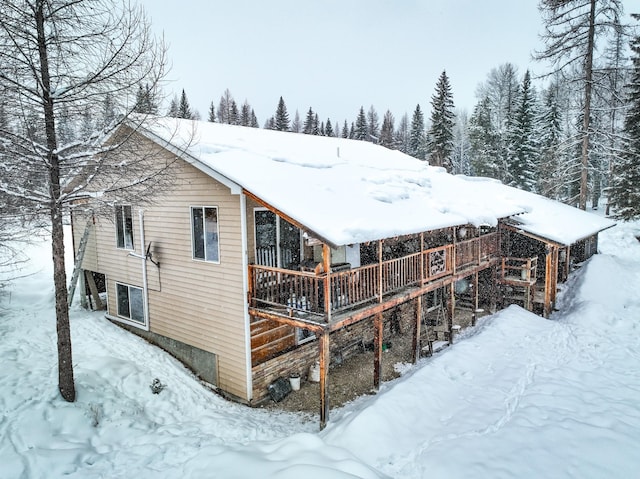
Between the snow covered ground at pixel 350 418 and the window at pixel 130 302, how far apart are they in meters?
0.62

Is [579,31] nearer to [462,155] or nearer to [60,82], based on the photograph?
[60,82]

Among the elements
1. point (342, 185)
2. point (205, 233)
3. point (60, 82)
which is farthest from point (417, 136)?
point (60, 82)

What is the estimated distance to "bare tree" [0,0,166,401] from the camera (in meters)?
6.86

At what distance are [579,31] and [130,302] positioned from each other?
85.8ft

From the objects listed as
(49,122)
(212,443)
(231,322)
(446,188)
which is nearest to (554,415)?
(212,443)

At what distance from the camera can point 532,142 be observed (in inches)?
1406

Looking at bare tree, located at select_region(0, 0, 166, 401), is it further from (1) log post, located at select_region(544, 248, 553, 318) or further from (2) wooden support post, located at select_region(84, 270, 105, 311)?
(1) log post, located at select_region(544, 248, 553, 318)

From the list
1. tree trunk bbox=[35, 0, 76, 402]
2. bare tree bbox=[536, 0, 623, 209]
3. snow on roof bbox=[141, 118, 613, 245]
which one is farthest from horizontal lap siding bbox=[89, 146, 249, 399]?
bare tree bbox=[536, 0, 623, 209]

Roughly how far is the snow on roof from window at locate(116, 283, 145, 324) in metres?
5.32

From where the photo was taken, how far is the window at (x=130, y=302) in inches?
504

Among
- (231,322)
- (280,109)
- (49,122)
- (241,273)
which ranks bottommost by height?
(231,322)

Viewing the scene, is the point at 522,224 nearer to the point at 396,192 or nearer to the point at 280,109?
the point at 396,192

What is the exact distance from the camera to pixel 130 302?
13.1 m

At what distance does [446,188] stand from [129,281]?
12.5 metres
